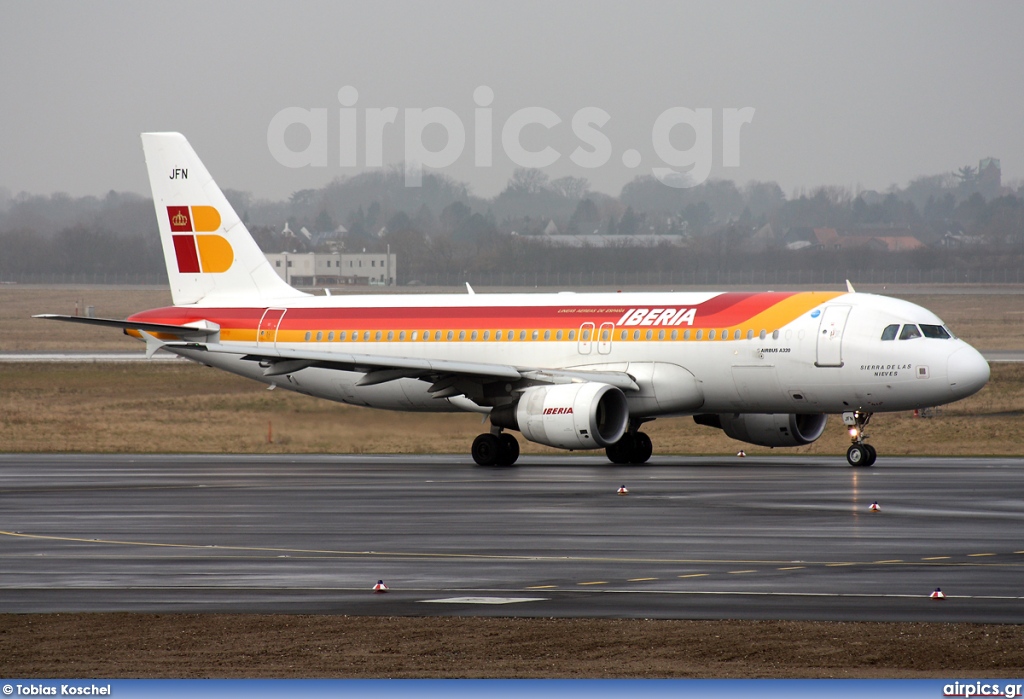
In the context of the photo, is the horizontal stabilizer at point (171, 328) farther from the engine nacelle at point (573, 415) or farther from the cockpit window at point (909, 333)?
the cockpit window at point (909, 333)

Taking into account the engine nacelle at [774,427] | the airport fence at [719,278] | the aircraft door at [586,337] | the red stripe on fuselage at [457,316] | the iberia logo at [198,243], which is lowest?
the engine nacelle at [774,427]

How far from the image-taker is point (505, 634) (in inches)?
520

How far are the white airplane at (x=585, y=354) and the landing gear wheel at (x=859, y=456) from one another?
7cm

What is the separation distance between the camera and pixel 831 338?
35406 millimetres

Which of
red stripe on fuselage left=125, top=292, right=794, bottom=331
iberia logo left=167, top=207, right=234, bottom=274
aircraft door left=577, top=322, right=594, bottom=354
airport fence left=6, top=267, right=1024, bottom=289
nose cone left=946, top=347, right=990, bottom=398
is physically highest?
iberia logo left=167, top=207, right=234, bottom=274

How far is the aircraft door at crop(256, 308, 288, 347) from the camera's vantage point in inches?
1654

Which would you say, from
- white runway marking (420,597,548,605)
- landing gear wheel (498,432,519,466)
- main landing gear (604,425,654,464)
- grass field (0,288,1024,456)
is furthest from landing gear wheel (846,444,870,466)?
white runway marking (420,597,548,605)

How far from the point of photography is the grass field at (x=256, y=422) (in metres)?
44.5

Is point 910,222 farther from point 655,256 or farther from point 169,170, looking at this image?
point 169,170

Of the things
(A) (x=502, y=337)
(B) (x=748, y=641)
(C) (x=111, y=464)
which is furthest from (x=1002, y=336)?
(B) (x=748, y=641)

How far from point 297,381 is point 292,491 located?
12.4 metres

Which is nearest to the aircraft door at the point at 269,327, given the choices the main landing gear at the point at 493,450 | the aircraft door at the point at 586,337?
the main landing gear at the point at 493,450

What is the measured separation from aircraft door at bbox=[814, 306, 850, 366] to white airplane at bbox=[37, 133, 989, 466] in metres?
0.04

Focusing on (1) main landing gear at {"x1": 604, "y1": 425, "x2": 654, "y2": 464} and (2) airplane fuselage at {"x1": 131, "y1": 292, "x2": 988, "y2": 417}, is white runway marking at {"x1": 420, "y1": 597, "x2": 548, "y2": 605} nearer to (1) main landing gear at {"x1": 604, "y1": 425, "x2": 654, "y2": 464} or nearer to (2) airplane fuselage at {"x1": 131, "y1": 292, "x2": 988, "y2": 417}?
(2) airplane fuselage at {"x1": 131, "y1": 292, "x2": 988, "y2": 417}
